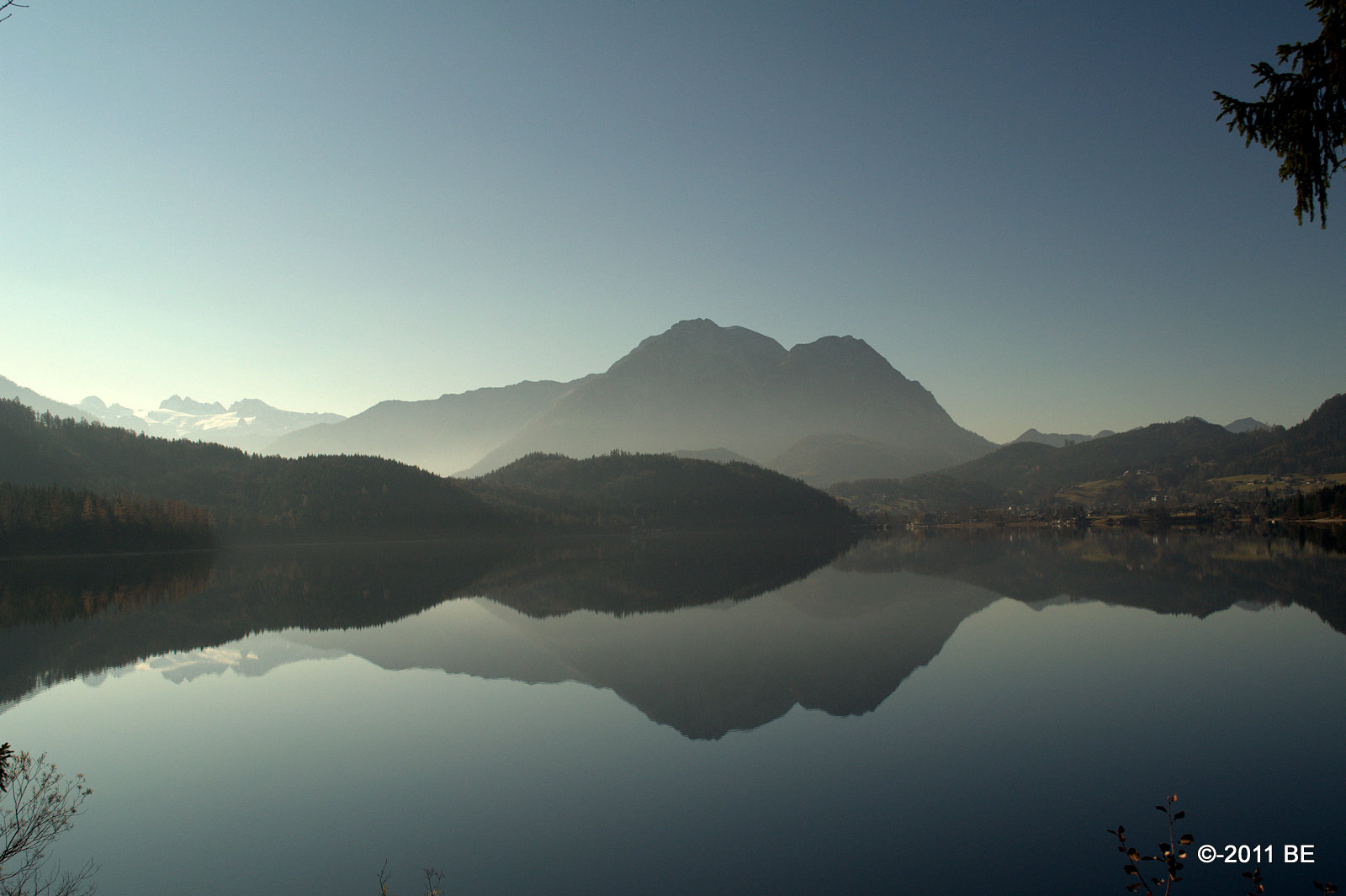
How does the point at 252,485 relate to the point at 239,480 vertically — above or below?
below

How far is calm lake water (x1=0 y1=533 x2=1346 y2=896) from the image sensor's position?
1073 centimetres

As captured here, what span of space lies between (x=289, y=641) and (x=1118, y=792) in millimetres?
31600

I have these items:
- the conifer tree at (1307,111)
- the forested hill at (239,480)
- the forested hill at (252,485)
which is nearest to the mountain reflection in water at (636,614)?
the conifer tree at (1307,111)

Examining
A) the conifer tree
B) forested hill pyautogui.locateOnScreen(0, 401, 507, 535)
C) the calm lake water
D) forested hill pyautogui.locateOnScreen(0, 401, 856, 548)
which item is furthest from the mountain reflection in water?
forested hill pyautogui.locateOnScreen(0, 401, 507, 535)

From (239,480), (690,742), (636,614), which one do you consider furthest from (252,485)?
(690,742)

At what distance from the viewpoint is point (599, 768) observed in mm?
14633

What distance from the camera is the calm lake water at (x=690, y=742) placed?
10.7m

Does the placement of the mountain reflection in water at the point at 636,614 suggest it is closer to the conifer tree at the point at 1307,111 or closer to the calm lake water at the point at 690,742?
the calm lake water at the point at 690,742

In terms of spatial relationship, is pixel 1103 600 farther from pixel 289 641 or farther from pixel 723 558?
pixel 723 558

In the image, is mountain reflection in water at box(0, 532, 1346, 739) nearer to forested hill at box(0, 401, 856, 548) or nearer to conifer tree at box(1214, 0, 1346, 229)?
conifer tree at box(1214, 0, 1346, 229)

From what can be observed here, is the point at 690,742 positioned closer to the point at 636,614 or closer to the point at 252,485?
the point at 636,614

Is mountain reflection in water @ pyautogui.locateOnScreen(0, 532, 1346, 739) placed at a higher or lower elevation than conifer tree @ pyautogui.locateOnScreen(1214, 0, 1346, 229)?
lower

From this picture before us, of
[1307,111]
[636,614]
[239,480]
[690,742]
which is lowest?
[636,614]

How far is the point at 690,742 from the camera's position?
16516mm
